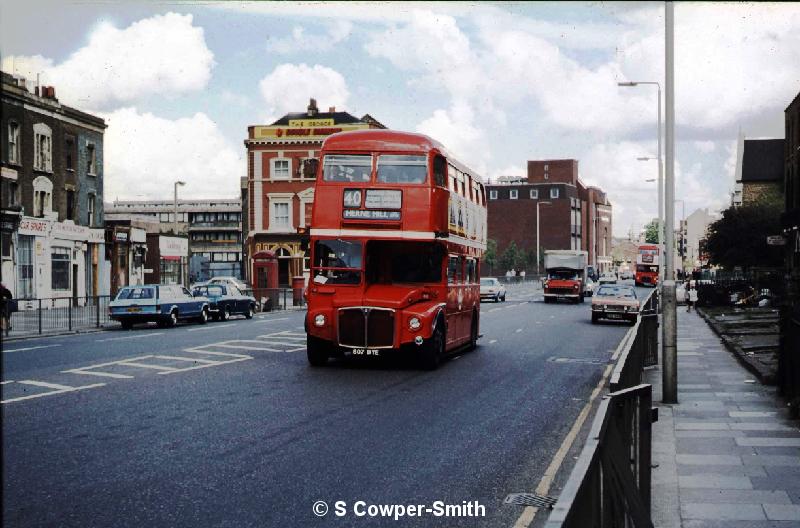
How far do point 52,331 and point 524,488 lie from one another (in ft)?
82.8

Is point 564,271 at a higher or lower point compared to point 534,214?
lower

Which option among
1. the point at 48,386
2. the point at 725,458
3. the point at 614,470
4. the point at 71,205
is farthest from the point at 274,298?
the point at 614,470

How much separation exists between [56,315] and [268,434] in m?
22.3

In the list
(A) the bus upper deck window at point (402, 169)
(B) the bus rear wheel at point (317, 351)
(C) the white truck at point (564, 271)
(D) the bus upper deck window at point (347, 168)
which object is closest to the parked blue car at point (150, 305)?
(B) the bus rear wheel at point (317, 351)

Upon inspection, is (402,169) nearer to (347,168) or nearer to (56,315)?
(347,168)

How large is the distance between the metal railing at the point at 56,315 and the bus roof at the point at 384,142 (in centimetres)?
1430

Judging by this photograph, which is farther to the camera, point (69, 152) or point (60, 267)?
point (69, 152)

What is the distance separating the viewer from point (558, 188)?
488 feet

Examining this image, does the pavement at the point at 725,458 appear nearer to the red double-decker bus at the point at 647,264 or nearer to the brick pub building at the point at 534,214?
the red double-decker bus at the point at 647,264

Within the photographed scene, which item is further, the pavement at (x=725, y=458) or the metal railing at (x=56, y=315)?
the metal railing at (x=56, y=315)

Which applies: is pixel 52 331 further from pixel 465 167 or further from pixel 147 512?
pixel 147 512

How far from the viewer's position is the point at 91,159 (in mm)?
52531

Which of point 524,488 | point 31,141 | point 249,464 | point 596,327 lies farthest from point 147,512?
point 31,141

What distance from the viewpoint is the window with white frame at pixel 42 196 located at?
45.3m
